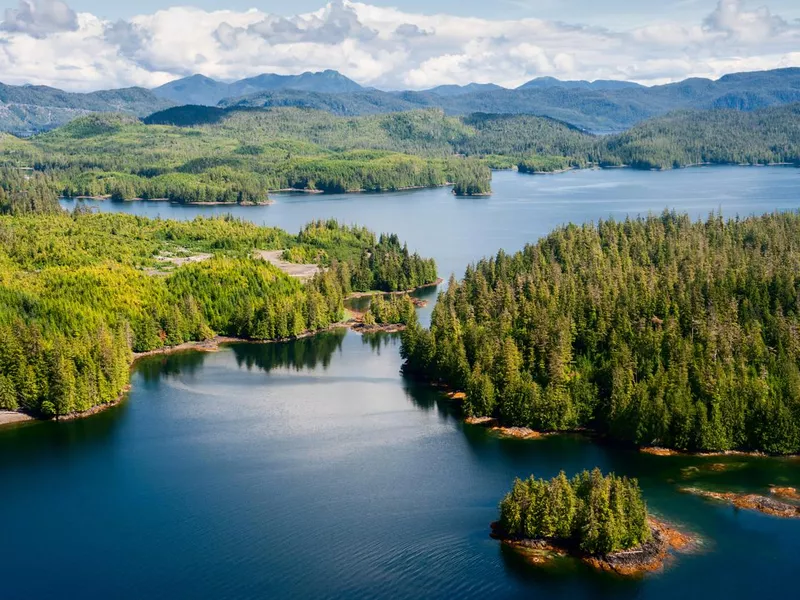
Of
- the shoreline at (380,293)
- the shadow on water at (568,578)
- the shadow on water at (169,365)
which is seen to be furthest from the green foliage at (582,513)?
the shoreline at (380,293)

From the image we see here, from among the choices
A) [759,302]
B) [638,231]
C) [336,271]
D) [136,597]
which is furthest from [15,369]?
[638,231]

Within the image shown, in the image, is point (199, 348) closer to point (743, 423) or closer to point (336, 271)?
point (336, 271)

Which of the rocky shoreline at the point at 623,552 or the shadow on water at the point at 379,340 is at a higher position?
the shadow on water at the point at 379,340

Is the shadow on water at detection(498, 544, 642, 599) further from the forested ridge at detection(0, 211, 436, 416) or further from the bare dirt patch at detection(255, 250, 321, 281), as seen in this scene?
the bare dirt patch at detection(255, 250, 321, 281)

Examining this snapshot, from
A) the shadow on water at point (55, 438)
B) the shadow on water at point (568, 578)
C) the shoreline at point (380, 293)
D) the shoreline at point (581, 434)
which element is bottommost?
the shadow on water at point (568, 578)

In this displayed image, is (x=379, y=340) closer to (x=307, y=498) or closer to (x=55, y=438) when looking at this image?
(x=55, y=438)

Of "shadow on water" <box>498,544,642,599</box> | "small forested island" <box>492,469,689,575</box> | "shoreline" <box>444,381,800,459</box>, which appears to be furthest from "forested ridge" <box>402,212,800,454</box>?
"shadow on water" <box>498,544,642,599</box>

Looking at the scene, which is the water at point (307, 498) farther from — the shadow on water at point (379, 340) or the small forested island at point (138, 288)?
the shadow on water at point (379, 340)
